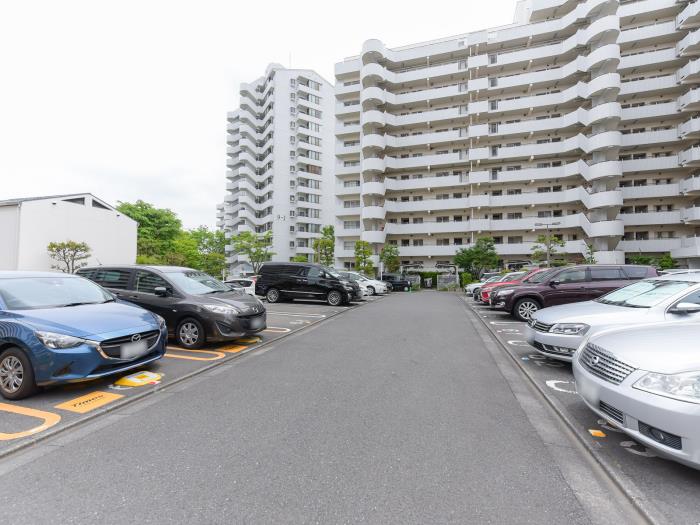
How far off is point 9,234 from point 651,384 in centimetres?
2710

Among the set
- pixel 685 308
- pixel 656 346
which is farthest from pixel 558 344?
pixel 656 346

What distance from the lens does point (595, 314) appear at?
4906mm

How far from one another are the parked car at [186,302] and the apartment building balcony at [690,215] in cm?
3932

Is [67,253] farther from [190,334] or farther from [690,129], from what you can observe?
[690,129]

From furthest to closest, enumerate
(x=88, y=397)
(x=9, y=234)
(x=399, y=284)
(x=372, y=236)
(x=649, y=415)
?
(x=372, y=236), (x=399, y=284), (x=9, y=234), (x=88, y=397), (x=649, y=415)

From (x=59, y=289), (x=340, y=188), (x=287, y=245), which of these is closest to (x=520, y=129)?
(x=340, y=188)

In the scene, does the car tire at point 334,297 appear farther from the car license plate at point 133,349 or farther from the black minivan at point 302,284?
the car license plate at point 133,349

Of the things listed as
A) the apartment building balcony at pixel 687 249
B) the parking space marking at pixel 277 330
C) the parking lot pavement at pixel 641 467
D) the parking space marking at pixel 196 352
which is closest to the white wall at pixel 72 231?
the parking space marking at pixel 277 330

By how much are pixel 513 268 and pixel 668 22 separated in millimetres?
27523

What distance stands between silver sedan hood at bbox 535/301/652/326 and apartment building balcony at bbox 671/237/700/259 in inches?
1298

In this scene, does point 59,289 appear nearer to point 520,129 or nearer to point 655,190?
point 520,129

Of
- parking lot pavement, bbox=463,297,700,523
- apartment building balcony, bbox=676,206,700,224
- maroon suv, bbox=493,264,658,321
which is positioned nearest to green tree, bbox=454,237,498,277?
apartment building balcony, bbox=676,206,700,224

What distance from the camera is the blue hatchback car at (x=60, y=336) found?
3.65 meters

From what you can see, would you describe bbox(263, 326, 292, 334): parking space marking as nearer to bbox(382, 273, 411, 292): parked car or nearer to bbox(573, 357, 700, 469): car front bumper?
bbox(573, 357, 700, 469): car front bumper
